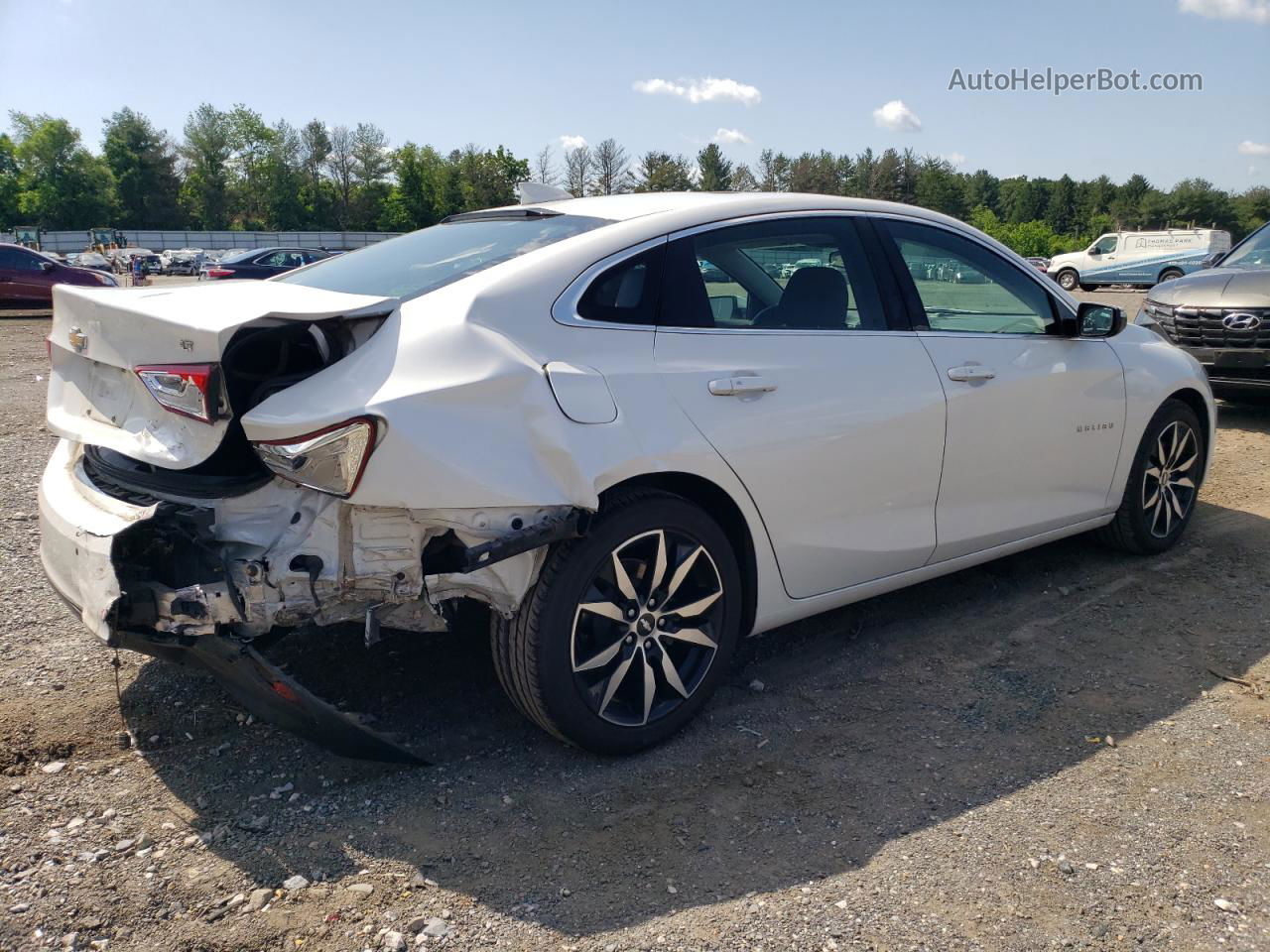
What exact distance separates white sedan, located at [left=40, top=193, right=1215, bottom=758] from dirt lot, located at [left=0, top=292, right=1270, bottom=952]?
29 cm

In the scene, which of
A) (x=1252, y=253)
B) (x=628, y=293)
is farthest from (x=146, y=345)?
(x=1252, y=253)

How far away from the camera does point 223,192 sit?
304 feet

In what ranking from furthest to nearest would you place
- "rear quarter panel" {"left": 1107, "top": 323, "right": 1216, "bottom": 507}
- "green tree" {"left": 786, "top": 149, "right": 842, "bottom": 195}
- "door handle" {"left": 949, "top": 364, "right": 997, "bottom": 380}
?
"green tree" {"left": 786, "top": 149, "right": 842, "bottom": 195}, "rear quarter panel" {"left": 1107, "top": 323, "right": 1216, "bottom": 507}, "door handle" {"left": 949, "top": 364, "right": 997, "bottom": 380}

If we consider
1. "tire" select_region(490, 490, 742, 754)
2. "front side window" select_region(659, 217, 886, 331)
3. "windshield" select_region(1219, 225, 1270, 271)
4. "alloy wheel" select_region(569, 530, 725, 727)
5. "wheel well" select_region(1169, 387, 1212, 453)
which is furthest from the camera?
"windshield" select_region(1219, 225, 1270, 271)

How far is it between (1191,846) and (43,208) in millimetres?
100964

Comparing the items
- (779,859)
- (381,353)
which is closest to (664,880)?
(779,859)

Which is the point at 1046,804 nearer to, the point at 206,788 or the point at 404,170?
the point at 206,788

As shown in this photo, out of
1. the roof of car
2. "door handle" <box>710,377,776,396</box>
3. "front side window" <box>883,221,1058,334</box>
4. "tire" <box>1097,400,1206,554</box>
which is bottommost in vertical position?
"tire" <box>1097,400,1206,554</box>

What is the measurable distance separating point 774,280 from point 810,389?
1.53 feet

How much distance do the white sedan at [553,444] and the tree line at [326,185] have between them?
70.1 m

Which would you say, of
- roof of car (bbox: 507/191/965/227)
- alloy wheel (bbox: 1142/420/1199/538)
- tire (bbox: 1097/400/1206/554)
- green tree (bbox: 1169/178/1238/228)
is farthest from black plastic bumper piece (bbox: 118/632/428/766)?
green tree (bbox: 1169/178/1238/228)

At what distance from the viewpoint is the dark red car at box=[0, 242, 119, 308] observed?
2088 cm

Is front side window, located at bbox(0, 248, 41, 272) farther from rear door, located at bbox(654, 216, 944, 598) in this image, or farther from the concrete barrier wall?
the concrete barrier wall

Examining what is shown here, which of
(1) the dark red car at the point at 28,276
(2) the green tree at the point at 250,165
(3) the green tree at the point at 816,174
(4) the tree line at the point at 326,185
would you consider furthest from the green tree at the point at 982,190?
(1) the dark red car at the point at 28,276
